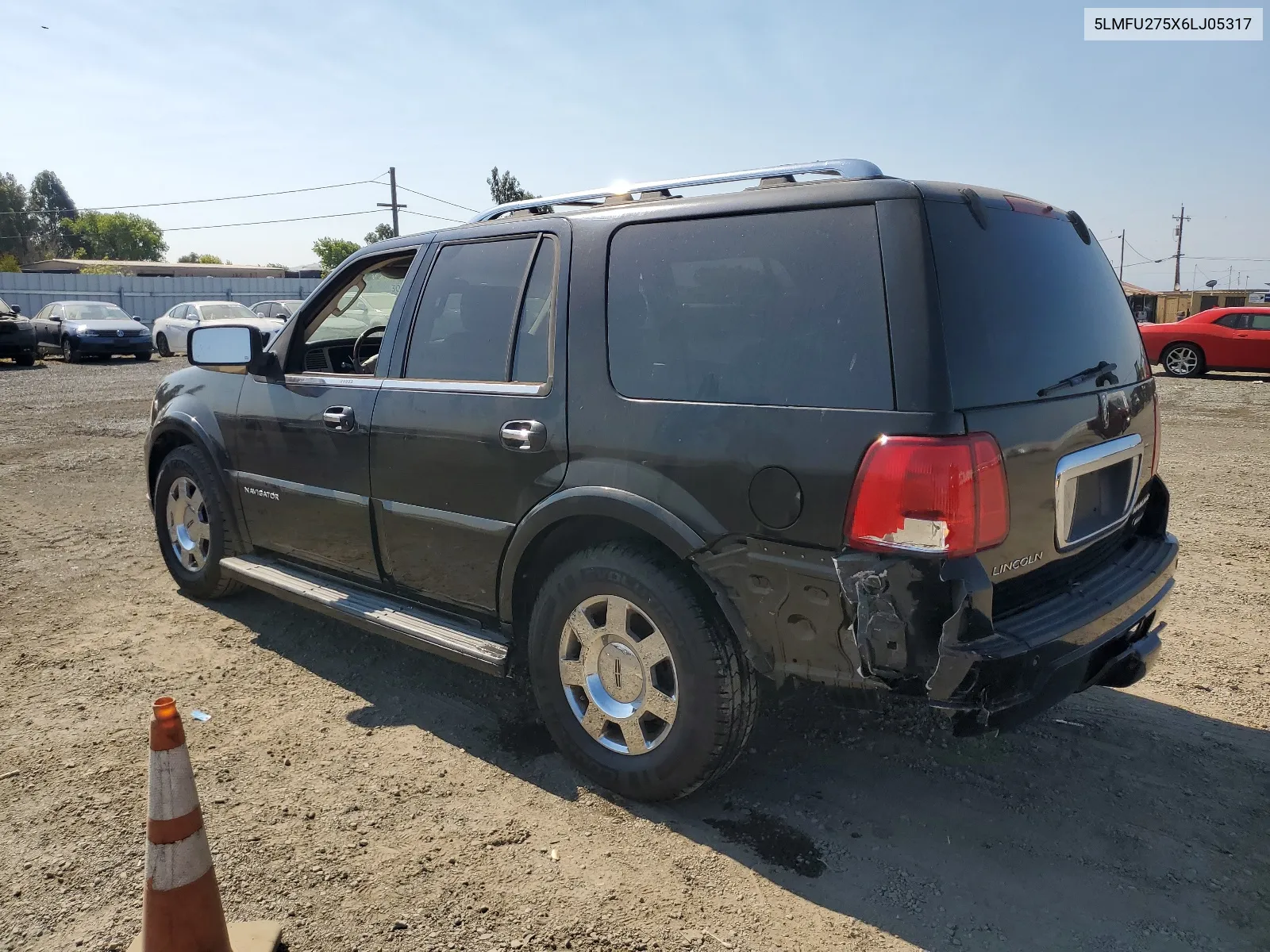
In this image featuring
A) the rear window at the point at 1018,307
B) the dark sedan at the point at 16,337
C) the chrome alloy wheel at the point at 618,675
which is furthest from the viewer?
the dark sedan at the point at 16,337

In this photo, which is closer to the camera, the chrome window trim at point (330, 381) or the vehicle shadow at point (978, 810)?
the vehicle shadow at point (978, 810)

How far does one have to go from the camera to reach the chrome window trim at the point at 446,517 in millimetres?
3375

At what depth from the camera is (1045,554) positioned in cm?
270

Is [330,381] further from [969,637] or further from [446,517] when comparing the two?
[969,637]

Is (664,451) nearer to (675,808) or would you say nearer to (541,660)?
(541,660)

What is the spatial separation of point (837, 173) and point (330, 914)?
8.67 feet

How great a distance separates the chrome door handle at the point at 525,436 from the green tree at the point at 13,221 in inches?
4393

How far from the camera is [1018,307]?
8.84 ft

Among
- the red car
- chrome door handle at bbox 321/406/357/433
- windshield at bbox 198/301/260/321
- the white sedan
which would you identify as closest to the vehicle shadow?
chrome door handle at bbox 321/406/357/433

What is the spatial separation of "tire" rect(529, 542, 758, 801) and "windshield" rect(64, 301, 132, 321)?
2388 cm

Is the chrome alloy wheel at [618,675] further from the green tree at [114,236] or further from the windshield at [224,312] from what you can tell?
the green tree at [114,236]

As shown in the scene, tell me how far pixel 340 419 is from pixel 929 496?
8.59 feet

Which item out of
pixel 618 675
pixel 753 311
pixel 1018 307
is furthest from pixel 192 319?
pixel 1018 307

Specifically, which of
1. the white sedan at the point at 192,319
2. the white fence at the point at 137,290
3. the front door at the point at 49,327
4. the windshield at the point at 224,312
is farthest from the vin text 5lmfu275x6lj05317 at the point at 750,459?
the white fence at the point at 137,290
